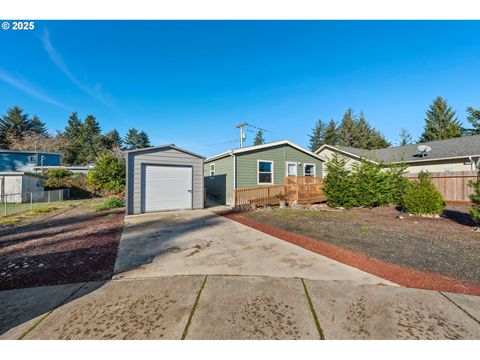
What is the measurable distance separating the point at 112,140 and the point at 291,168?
4167cm

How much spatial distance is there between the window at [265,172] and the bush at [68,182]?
15.6 m

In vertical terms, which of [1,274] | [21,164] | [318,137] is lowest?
[1,274]

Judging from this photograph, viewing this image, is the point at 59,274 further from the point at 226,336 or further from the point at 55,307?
the point at 226,336

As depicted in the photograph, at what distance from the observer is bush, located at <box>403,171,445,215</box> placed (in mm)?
7312

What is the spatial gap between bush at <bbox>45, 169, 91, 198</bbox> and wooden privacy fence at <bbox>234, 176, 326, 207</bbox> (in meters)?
15.6

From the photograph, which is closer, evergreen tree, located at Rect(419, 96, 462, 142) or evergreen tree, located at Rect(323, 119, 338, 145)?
evergreen tree, located at Rect(419, 96, 462, 142)

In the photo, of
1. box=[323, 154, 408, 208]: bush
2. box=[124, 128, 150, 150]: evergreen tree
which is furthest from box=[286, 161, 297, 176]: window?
box=[124, 128, 150, 150]: evergreen tree

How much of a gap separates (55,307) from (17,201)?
57.6ft

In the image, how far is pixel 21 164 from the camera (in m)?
23.4

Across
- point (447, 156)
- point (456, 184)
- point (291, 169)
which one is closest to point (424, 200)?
point (456, 184)

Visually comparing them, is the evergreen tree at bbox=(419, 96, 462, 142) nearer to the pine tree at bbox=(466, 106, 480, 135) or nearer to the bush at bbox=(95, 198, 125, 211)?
the pine tree at bbox=(466, 106, 480, 135)

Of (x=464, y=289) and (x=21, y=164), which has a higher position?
(x=21, y=164)
